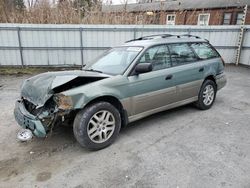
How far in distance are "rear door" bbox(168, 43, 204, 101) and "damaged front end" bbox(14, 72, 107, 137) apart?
1546mm

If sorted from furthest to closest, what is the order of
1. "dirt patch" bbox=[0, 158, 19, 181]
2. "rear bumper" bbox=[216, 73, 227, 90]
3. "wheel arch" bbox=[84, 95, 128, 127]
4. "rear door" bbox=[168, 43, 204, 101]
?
"rear bumper" bbox=[216, 73, 227, 90] → "rear door" bbox=[168, 43, 204, 101] → "wheel arch" bbox=[84, 95, 128, 127] → "dirt patch" bbox=[0, 158, 19, 181]

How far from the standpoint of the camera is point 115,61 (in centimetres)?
410

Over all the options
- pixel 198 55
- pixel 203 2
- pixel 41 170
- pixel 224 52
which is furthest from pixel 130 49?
pixel 203 2

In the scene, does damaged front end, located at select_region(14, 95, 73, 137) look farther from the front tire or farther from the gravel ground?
the gravel ground

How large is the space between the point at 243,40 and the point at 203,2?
11118 mm

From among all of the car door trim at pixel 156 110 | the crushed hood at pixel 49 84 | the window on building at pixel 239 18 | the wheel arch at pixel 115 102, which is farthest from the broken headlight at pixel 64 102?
the window on building at pixel 239 18

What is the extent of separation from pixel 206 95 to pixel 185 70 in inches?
Result: 39.5

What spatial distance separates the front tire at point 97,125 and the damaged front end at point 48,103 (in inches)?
9.1

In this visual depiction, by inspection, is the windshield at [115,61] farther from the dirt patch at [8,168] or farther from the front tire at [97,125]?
the dirt patch at [8,168]

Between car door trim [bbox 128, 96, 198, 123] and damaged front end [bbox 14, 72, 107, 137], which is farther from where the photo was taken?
car door trim [bbox 128, 96, 198, 123]

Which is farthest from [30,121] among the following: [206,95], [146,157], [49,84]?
[206,95]

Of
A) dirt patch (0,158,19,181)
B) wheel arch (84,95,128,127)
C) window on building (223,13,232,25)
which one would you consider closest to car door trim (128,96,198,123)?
→ wheel arch (84,95,128,127)

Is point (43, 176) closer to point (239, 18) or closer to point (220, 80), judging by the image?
point (220, 80)

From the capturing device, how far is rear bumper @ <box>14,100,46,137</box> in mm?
3010
